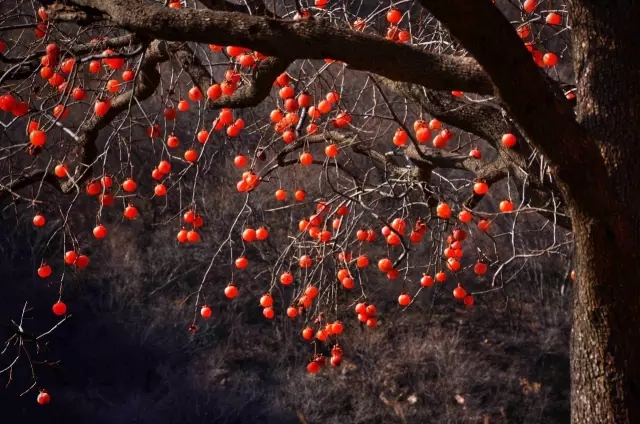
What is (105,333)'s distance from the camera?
6.67 meters

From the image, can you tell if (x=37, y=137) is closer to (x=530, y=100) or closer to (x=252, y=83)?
(x=252, y=83)

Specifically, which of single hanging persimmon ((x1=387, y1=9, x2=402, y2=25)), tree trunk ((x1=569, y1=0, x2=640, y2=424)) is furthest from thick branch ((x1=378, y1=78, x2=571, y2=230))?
tree trunk ((x1=569, y1=0, x2=640, y2=424))

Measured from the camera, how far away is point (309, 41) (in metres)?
1.95

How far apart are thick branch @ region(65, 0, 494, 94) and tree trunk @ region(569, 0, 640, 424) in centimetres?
39

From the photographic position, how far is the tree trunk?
2.08 meters

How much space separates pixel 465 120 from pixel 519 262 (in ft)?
15.8

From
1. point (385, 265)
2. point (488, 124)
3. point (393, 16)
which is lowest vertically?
point (385, 265)

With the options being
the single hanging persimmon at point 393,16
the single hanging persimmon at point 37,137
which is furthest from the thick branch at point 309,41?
the single hanging persimmon at point 393,16

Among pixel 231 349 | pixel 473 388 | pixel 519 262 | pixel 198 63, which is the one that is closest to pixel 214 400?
pixel 231 349

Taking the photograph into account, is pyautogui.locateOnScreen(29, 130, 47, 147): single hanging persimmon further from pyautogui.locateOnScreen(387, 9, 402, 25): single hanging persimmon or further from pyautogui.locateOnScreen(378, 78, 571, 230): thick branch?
pyautogui.locateOnScreen(387, 9, 402, 25): single hanging persimmon

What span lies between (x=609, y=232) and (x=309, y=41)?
838 mm

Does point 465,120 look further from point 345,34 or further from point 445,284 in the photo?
point 445,284

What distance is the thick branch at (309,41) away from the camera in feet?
6.39

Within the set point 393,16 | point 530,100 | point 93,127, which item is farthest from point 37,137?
point 530,100
